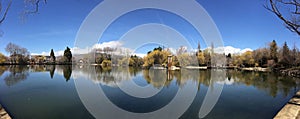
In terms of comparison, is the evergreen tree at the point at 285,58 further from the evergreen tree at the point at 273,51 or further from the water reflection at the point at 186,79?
the water reflection at the point at 186,79

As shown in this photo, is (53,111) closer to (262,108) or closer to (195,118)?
(195,118)

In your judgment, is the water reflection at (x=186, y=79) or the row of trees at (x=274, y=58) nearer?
the water reflection at (x=186, y=79)

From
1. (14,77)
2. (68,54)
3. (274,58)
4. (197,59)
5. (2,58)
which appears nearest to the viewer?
(14,77)

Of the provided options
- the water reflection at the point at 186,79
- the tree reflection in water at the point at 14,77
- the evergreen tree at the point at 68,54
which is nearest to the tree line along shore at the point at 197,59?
the evergreen tree at the point at 68,54

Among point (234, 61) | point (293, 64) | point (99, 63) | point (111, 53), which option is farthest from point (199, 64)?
point (99, 63)

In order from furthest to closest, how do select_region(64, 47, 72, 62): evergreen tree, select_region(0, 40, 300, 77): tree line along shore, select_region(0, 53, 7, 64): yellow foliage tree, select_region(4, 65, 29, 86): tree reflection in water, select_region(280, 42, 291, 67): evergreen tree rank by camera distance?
select_region(64, 47, 72, 62): evergreen tree → select_region(0, 53, 7, 64): yellow foliage tree → select_region(0, 40, 300, 77): tree line along shore → select_region(280, 42, 291, 67): evergreen tree → select_region(4, 65, 29, 86): tree reflection in water

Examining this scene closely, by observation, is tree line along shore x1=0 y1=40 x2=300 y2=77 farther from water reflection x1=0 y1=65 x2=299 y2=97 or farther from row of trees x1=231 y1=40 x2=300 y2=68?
water reflection x1=0 y1=65 x2=299 y2=97

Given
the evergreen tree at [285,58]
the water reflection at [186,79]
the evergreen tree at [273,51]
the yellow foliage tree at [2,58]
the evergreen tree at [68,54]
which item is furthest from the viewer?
the evergreen tree at [68,54]

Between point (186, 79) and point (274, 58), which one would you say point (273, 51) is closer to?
point (274, 58)

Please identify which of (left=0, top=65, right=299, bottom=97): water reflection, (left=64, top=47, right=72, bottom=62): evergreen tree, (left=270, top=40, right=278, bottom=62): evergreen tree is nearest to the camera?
(left=0, top=65, right=299, bottom=97): water reflection

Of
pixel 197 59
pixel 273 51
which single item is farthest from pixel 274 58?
pixel 197 59

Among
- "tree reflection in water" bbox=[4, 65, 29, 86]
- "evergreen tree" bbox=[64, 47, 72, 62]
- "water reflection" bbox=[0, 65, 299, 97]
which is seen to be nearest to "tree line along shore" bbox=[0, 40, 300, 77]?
"evergreen tree" bbox=[64, 47, 72, 62]

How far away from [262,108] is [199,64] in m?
40.2

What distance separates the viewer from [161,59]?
42.9m
